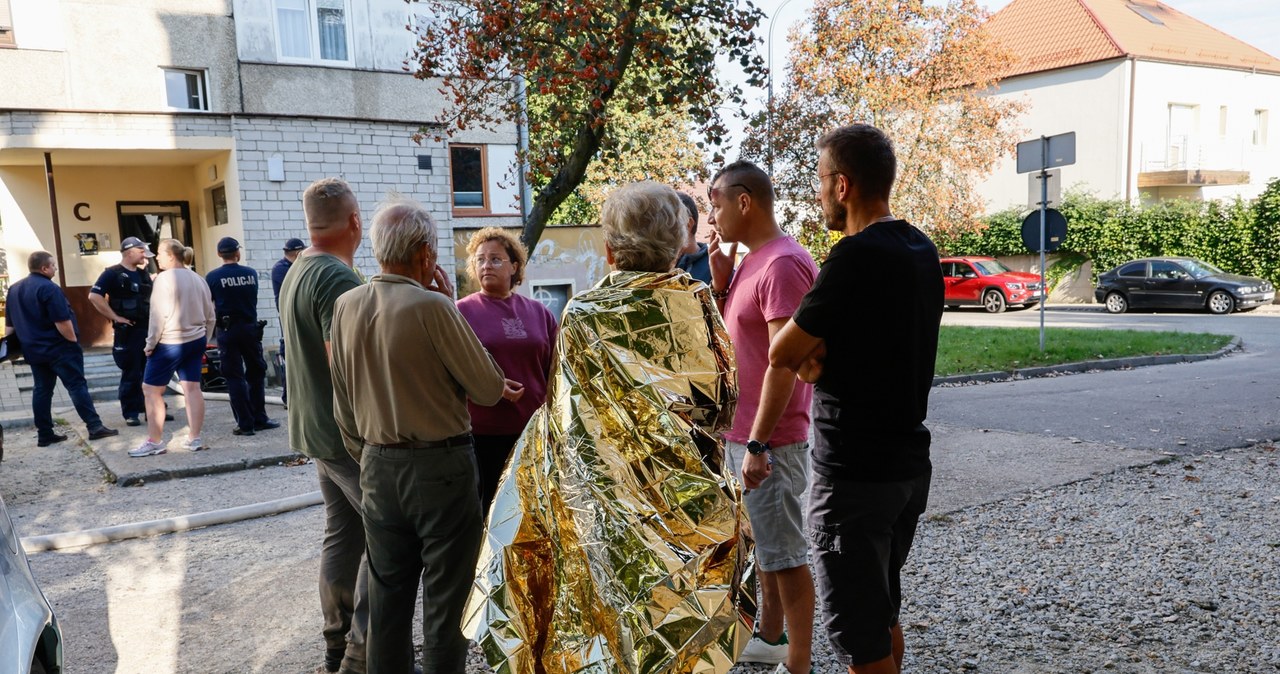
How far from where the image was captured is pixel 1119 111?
1169 inches

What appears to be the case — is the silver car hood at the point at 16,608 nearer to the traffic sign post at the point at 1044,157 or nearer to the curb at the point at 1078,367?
the curb at the point at 1078,367

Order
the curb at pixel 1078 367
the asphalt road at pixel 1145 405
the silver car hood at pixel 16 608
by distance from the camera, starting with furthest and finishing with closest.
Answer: the curb at pixel 1078 367, the asphalt road at pixel 1145 405, the silver car hood at pixel 16 608

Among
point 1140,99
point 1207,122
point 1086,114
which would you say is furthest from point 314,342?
point 1207,122

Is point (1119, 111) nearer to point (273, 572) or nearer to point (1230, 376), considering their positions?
point (1230, 376)

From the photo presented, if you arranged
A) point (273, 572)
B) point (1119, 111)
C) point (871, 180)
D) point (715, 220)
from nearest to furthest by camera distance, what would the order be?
point (871, 180) → point (715, 220) → point (273, 572) → point (1119, 111)

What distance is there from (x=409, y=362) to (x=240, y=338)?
22.0 feet

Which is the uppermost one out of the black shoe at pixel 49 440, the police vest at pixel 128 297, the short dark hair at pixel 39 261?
the short dark hair at pixel 39 261

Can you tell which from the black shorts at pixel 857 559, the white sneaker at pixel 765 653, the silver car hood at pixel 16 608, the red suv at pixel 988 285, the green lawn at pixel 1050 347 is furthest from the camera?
the red suv at pixel 988 285

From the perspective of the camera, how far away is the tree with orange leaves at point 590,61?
7523mm

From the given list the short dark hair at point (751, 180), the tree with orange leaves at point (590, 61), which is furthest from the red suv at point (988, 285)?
the short dark hair at point (751, 180)

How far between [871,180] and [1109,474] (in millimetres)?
4899

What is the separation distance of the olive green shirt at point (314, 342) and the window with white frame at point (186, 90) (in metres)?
12.7

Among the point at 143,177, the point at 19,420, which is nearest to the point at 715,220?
the point at 19,420

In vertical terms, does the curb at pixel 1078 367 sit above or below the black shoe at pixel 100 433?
below
